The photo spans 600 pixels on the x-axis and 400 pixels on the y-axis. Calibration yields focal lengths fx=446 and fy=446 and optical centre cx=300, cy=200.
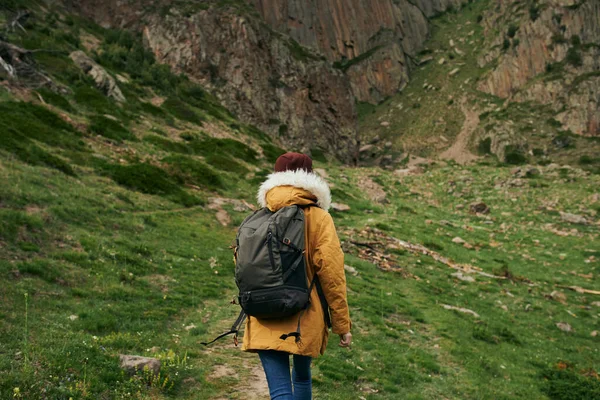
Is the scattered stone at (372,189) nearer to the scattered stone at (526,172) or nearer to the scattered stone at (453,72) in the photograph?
the scattered stone at (526,172)

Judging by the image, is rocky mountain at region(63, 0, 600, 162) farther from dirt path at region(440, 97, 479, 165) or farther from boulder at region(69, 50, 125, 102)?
boulder at region(69, 50, 125, 102)

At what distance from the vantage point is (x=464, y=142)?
89.9 meters

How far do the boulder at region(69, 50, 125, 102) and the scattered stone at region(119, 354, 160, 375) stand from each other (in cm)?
3399

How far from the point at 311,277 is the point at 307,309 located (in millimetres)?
325

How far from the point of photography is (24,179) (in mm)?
15391

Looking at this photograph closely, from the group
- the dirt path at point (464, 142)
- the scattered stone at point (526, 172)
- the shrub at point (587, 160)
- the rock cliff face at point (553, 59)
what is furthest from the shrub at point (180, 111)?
the rock cliff face at point (553, 59)

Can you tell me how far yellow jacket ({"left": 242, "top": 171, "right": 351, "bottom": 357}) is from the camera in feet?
14.0

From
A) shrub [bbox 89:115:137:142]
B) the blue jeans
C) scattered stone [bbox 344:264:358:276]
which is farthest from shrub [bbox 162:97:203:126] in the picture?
the blue jeans

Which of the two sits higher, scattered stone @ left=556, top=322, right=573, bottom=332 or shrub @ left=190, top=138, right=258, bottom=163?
shrub @ left=190, top=138, right=258, bottom=163

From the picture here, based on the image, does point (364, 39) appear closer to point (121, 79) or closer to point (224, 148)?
point (121, 79)

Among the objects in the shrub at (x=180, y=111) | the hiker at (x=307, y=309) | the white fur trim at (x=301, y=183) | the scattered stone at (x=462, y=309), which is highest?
the shrub at (x=180, y=111)

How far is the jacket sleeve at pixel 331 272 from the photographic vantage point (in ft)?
14.5

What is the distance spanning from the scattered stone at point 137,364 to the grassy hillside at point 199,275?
0.13 meters

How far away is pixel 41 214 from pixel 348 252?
12.2 metres
